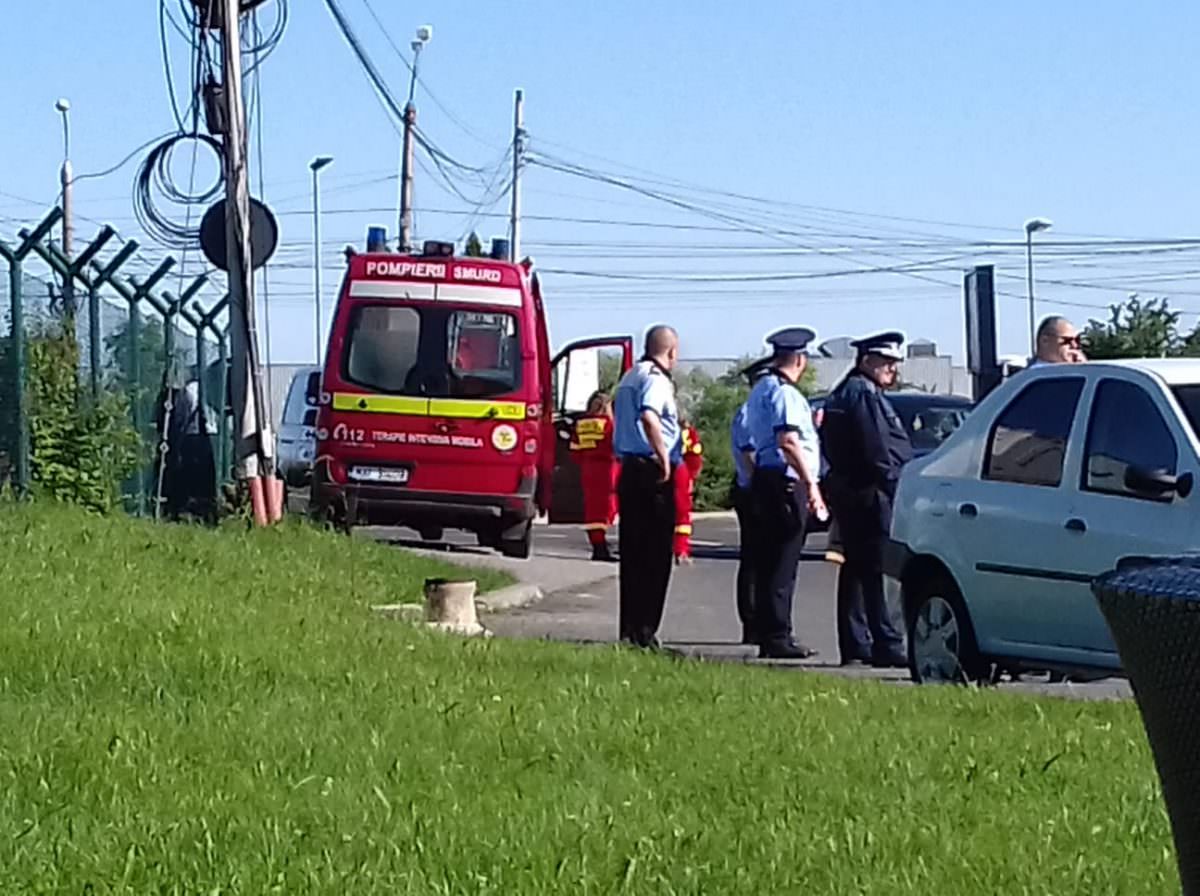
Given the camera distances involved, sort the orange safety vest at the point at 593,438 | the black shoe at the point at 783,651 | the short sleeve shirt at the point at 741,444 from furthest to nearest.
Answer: the orange safety vest at the point at 593,438, the short sleeve shirt at the point at 741,444, the black shoe at the point at 783,651

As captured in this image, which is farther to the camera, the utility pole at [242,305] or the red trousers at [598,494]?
the red trousers at [598,494]

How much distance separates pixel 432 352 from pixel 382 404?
643mm

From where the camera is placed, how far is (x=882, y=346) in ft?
39.7

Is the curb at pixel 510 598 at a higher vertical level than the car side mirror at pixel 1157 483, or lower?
lower

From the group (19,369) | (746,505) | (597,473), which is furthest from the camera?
(597,473)

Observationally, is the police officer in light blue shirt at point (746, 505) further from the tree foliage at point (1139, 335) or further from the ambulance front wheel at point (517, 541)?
the tree foliage at point (1139, 335)

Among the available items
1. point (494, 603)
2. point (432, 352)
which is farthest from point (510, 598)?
point (432, 352)

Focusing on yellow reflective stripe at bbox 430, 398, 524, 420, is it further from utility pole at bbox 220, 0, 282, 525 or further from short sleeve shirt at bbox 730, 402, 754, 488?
short sleeve shirt at bbox 730, 402, 754, 488

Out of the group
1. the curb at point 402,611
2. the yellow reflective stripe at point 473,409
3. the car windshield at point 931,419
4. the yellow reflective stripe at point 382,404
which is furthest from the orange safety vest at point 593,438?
the curb at point 402,611

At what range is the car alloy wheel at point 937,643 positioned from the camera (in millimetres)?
10242

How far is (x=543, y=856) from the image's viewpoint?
5.50 m

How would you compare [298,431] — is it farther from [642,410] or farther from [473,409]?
[642,410]

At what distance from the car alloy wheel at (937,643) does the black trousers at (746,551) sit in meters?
1.69

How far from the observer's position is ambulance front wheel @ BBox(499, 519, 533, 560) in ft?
66.0
